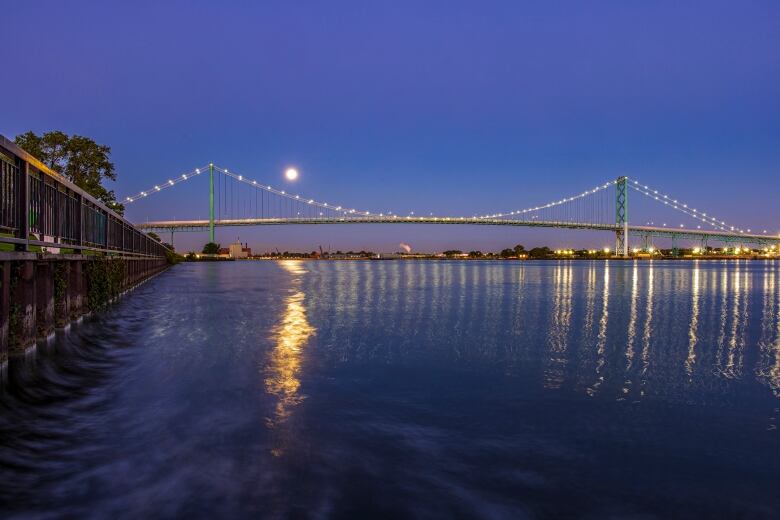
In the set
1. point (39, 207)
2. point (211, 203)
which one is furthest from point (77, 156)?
point (211, 203)

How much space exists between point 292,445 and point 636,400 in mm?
3854

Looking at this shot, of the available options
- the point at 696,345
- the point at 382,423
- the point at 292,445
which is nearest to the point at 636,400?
the point at 382,423

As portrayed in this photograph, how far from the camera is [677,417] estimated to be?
18.2 ft

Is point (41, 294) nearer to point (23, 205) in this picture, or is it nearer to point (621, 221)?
point (23, 205)

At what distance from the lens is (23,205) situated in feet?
24.7

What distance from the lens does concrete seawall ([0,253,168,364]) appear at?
634 cm

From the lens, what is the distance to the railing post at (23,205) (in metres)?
7.38

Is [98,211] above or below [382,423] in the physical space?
above

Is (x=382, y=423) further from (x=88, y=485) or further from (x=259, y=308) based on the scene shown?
(x=259, y=308)

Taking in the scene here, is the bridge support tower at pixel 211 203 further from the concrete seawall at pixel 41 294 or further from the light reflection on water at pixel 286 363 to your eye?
the concrete seawall at pixel 41 294

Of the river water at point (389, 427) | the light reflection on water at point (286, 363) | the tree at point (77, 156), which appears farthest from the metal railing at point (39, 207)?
the tree at point (77, 156)

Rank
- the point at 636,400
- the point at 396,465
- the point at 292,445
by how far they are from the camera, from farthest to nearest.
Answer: the point at 636,400 < the point at 292,445 < the point at 396,465

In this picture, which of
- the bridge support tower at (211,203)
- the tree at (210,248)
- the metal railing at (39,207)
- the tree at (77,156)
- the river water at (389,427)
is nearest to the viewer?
the river water at (389,427)

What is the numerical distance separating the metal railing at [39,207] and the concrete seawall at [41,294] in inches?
12.2
